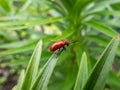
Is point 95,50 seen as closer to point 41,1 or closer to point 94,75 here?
point 41,1

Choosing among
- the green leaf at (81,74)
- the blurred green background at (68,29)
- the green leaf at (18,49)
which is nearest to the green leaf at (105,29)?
the blurred green background at (68,29)

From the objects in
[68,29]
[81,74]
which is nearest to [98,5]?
[68,29]

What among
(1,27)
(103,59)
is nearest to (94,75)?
(103,59)

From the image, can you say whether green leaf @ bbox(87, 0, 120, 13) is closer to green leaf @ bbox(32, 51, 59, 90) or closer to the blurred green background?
the blurred green background

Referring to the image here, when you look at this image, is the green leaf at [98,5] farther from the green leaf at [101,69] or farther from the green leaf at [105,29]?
the green leaf at [101,69]

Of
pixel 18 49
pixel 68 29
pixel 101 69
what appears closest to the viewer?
pixel 101 69

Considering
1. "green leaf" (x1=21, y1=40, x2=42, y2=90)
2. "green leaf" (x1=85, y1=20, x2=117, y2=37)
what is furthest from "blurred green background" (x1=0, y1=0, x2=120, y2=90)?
"green leaf" (x1=21, y1=40, x2=42, y2=90)

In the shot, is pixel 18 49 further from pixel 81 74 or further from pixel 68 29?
pixel 81 74

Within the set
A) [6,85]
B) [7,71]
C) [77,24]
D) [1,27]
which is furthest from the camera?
[7,71]

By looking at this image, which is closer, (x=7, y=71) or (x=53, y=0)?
(x=53, y=0)
